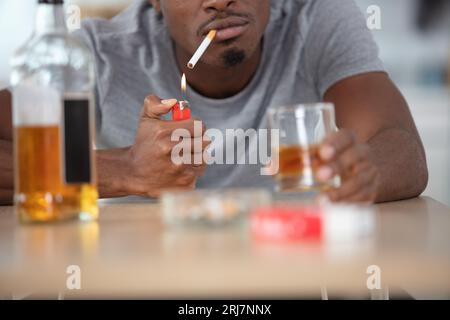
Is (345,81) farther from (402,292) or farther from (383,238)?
Result: (383,238)

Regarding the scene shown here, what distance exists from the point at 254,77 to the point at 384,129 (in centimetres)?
54

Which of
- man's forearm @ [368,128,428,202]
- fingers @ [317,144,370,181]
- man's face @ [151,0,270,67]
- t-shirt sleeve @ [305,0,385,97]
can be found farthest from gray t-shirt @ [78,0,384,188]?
fingers @ [317,144,370,181]

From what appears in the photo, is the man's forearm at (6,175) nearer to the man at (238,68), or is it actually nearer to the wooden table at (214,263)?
the man at (238,68)

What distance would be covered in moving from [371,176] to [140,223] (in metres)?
0.31

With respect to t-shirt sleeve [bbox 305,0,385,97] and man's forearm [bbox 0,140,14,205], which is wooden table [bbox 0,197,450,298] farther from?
t-shirt sleeve [bbox 305,0,385,97]

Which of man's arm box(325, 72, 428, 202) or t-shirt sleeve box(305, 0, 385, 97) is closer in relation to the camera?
man's arm box(325, 72, 428, 202)

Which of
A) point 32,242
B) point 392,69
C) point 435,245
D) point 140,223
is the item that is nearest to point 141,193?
point 140,223

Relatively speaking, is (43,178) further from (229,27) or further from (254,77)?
(254,77)

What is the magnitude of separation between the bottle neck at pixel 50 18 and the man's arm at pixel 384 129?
0.50 meters

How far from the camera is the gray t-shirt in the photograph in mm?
1986

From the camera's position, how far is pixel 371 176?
1.09 metres

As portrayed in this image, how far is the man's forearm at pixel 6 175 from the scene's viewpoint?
4.88 feet

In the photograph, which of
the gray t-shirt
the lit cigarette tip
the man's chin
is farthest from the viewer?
the gray t-shirt

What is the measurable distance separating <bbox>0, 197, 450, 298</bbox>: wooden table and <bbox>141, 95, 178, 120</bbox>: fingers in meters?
0.53
